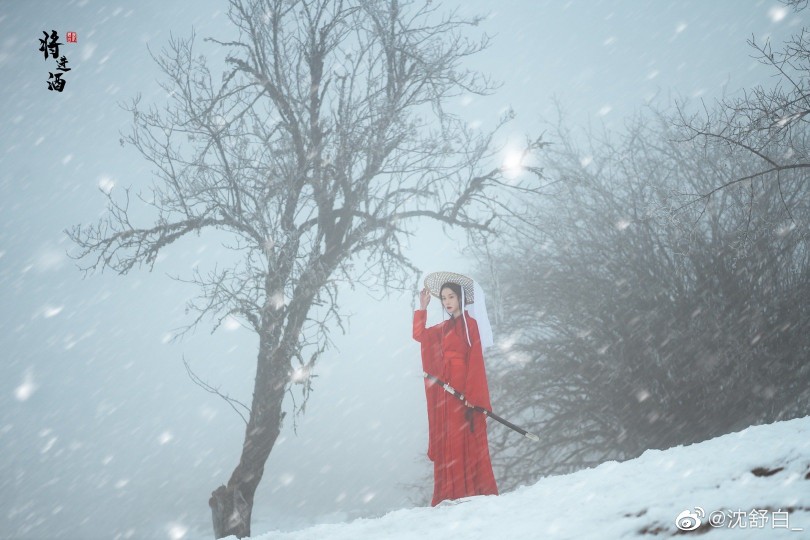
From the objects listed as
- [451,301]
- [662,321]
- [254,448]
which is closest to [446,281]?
[451,301]

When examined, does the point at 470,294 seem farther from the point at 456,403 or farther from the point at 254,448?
the point at 254,448

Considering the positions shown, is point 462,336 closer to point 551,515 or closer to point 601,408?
point 551,515

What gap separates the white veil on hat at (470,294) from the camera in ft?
14.5

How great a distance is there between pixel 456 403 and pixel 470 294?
1.09 m

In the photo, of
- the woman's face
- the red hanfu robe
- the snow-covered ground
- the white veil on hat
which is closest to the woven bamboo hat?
the white veil on hat

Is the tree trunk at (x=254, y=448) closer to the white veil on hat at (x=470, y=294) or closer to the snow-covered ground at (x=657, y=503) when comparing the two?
the white veil on hat at (x=470, y=294)

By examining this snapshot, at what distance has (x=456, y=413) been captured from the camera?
414cm

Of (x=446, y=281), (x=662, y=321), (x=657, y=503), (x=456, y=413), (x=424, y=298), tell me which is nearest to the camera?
(x=657, y=503)

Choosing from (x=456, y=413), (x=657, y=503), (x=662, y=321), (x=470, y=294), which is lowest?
(x=657, y=503)

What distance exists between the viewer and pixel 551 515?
235 cm

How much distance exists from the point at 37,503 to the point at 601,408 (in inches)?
1923

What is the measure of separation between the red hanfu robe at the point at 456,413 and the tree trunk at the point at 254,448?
161cm

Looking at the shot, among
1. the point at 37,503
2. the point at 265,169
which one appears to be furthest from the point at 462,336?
the point at 37,503

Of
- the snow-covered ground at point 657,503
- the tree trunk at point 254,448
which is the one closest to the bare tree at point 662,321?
the tree trunk at point 254,448
